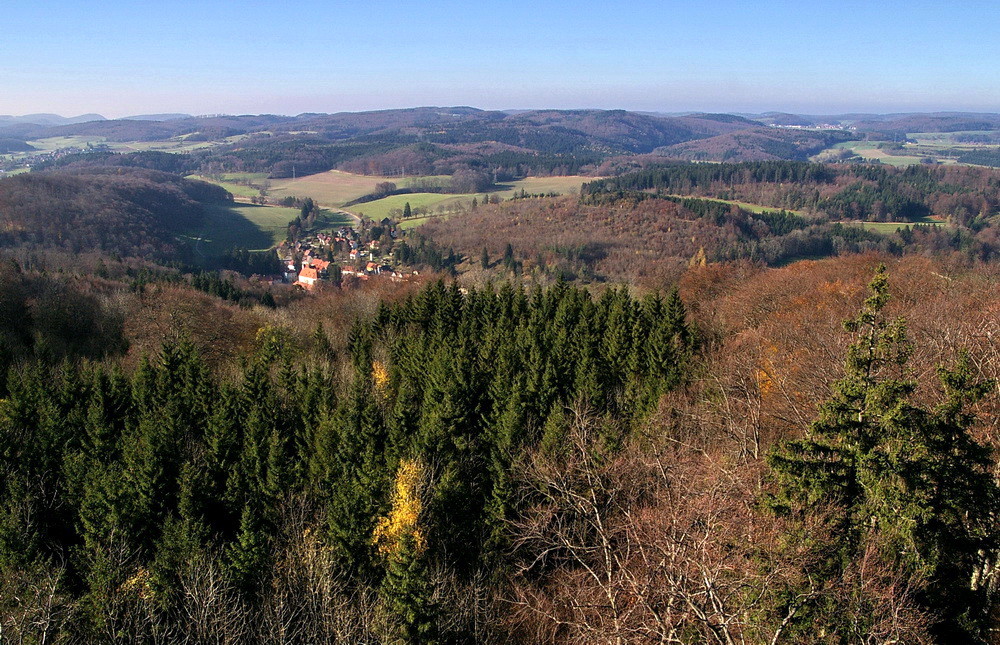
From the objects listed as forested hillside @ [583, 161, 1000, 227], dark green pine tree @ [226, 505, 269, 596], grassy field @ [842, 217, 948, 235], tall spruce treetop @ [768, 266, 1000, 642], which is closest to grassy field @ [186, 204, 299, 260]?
forested hillside @ [583, 161, 1000, 227]

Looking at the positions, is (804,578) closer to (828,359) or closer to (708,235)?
(828,359)

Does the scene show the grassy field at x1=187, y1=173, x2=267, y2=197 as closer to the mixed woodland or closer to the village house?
the village house

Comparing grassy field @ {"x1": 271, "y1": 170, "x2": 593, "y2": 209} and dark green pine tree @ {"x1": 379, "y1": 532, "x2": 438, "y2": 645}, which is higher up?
grassy field @ {"x1": 271, "y1": 170, "x2": 593, "y2": 209}

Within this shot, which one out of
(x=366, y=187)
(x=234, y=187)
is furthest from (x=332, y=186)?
(x=234, y=187)

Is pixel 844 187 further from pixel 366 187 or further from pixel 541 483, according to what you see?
pixel 541 483

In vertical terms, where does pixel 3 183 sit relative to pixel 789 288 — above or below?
above

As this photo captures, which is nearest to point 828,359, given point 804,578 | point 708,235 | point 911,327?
point 911,327
